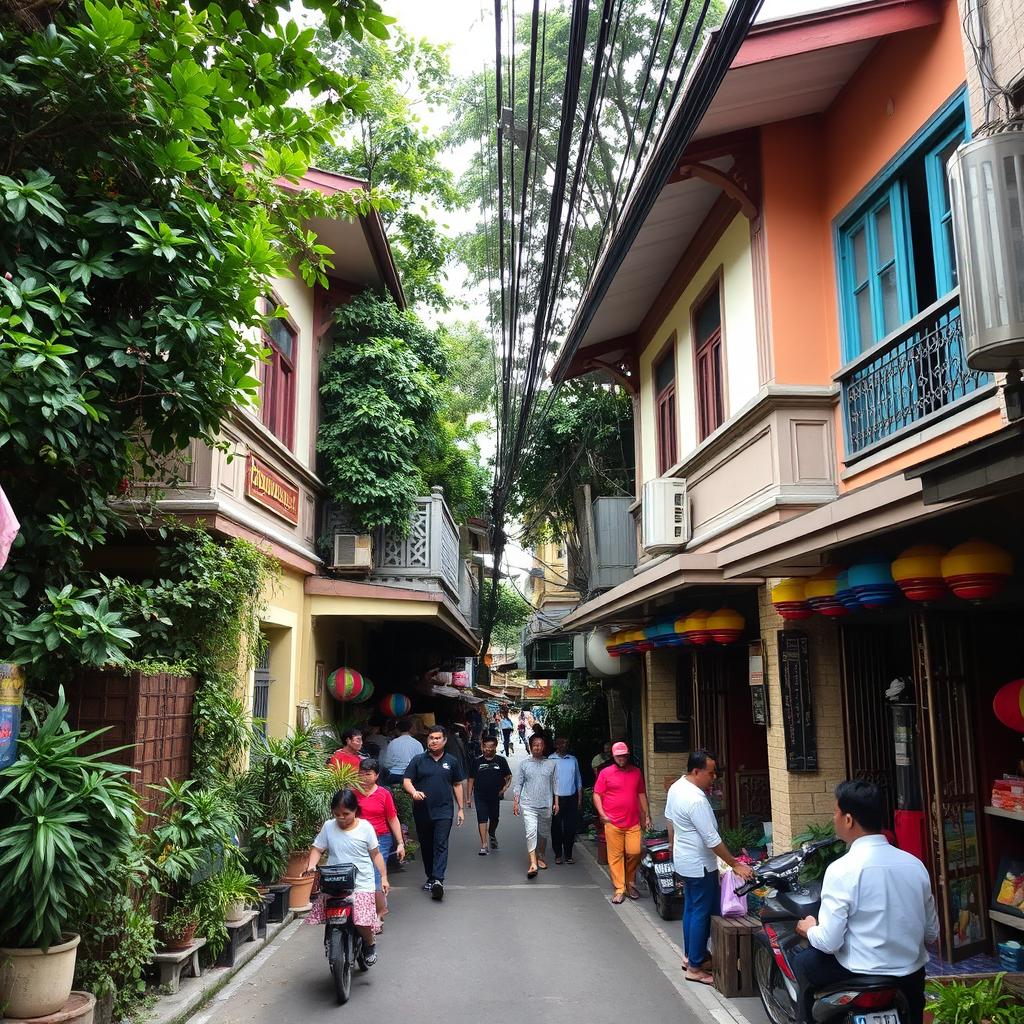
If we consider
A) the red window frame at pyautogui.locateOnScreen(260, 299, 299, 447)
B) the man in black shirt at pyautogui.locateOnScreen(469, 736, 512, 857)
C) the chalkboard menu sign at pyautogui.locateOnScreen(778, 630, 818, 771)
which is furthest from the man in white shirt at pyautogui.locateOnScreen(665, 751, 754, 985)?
the red window frame at pyautogui.locateOnScreen(260, 299, 299, 447)

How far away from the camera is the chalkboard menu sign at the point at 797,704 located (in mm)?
8328

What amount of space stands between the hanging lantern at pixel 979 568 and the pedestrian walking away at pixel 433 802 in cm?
676

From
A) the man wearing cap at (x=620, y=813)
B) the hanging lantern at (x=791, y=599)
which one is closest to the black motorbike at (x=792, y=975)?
the hanging lantern at (x=791, y=599)

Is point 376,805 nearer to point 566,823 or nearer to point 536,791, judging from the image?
point 536,791

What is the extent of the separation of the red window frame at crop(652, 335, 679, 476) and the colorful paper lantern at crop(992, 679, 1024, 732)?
708cm

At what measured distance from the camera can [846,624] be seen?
8539mm

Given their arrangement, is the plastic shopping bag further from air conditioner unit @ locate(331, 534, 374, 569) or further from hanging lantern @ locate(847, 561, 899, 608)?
air conditioner unit @ locate(331, 534, 374, 569)

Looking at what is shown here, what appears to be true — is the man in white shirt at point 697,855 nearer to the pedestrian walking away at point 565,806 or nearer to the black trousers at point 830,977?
the black trousers at point 830,977

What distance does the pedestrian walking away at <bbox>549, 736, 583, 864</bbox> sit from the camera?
12773 millimetres

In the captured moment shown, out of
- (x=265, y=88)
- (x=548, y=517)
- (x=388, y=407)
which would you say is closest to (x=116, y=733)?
(x=265, y=88)

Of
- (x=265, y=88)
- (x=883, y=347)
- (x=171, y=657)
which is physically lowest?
(x=171, y=657)

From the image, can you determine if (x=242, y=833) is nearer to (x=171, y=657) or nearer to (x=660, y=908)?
(x=171, y=657)

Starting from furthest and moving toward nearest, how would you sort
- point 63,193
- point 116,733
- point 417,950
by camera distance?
point 417,950, point 116,733, point 63,193

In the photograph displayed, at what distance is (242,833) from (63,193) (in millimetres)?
5886
